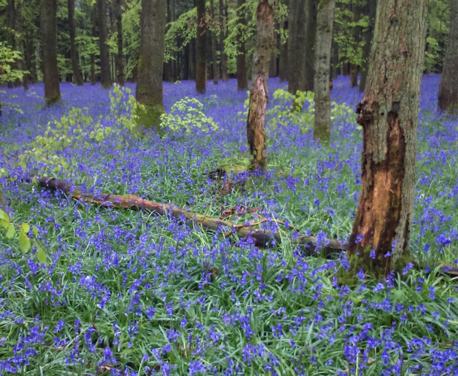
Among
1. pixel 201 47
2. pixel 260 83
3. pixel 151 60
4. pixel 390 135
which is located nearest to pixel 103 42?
pixel 201 47

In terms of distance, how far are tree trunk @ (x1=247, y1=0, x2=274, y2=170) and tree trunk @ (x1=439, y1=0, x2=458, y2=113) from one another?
25.3 ft

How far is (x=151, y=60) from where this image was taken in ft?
36.2

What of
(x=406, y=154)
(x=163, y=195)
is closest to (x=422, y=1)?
(x=406, y=154)

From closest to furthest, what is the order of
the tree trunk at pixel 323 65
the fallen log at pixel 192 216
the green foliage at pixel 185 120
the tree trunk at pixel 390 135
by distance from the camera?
the tree trunk at pixel 390 135 → the fallen log at pixel 192 216 → the tree trunk at pixel 323 65 → the green foliage at pixel 185 120

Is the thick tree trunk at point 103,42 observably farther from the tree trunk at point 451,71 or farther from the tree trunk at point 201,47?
the tree trunk at point 451,71

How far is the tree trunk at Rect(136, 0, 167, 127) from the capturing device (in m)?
10.8

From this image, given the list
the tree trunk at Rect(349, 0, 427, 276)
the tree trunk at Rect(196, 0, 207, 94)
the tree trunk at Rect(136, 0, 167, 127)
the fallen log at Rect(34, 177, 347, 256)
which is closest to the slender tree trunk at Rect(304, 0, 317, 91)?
the tree trunk at Rect(196, 0, 207, 94)

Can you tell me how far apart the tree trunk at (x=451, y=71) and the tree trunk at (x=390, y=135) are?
32.3 feet

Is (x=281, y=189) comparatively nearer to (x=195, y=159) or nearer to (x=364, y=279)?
(x=195, y=159)

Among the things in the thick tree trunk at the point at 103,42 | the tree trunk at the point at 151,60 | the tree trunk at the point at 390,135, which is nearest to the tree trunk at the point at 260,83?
the tree trunk at the point at 390,135

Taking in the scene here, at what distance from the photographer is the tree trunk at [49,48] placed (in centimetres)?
1667

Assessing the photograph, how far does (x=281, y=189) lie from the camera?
6.53m

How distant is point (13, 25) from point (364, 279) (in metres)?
24.9

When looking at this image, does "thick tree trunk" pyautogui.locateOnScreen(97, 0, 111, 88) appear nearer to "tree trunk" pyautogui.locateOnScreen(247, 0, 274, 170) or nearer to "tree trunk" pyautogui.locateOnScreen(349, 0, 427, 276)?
"tree trunk" pyautogui.locateOnScreen(247, 0, 274, 170)
